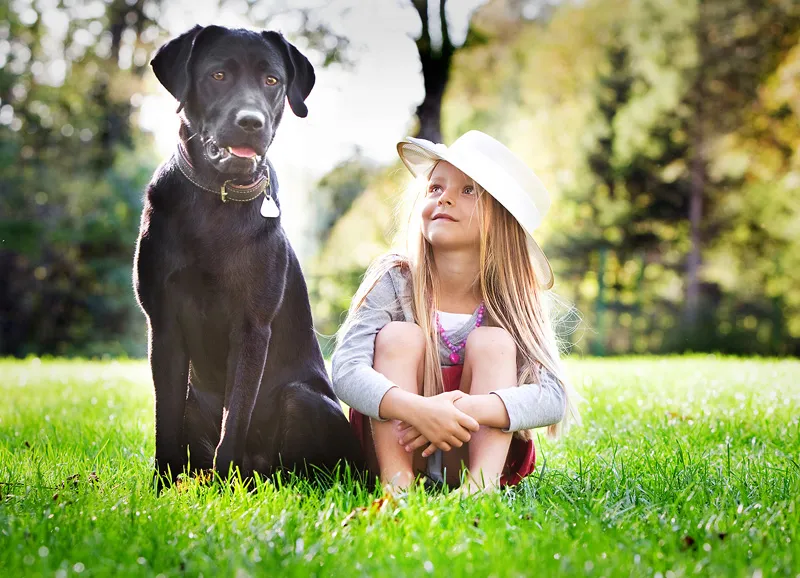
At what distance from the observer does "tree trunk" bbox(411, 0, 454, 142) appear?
445 inches

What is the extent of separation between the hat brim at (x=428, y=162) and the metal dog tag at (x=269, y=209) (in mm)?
628

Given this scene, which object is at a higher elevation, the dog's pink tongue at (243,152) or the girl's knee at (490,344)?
the dog's pink tongue at (243,152)

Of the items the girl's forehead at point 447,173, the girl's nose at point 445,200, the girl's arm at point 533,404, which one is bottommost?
Result: the girl's arm at point 533,404

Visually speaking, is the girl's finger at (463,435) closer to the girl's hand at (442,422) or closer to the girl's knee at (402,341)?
the girl's hand at (442,422)

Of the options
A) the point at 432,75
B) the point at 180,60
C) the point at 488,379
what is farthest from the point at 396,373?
the point at 432,75

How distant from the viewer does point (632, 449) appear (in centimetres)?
382

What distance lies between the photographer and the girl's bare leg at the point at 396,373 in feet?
9.73

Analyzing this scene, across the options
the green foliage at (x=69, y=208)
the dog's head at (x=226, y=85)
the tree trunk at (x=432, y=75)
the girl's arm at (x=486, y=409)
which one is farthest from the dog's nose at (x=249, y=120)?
the green foliage at (x=69, y=208)

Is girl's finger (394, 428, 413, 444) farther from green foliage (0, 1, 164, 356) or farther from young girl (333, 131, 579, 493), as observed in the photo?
green foliage (0, 1, 164, 356)

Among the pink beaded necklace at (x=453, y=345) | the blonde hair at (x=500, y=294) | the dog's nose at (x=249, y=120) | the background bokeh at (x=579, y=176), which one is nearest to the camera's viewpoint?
the dog's nose at (x=249, y=120)

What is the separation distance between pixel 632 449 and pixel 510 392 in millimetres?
1207

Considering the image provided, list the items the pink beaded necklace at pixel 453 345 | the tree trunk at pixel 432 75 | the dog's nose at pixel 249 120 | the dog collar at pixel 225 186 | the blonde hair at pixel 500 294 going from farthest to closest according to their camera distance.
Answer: the tree trunk at pixel 432 75 < the pink beaded necklace at pixel 453 345 < the blonde hair at pixel 500 294 < the dog collar at pixel 225 186 < the dog's nose at pixel 249 120

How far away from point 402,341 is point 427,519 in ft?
2.69

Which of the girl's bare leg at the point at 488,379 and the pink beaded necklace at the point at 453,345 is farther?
the pink beaded necklace at the point at 453,345
